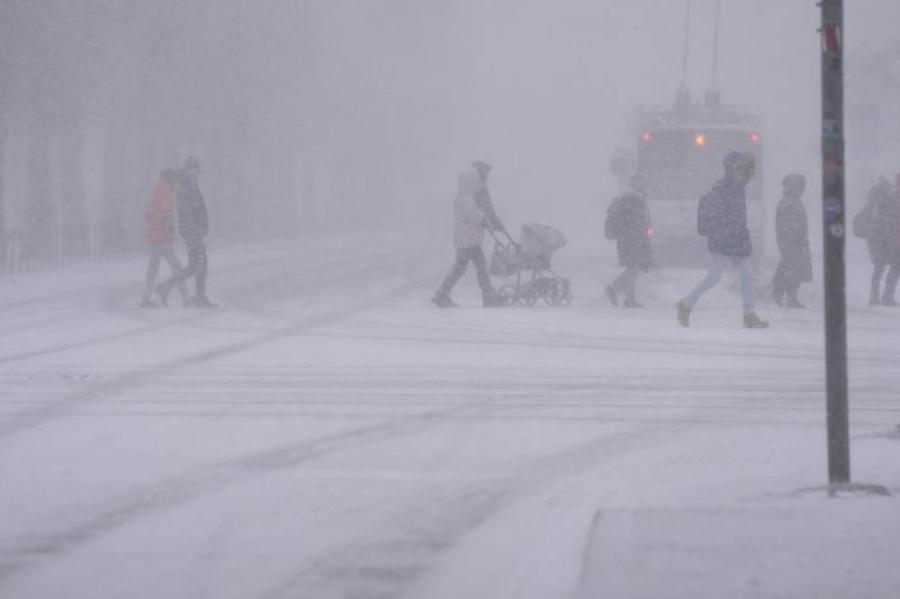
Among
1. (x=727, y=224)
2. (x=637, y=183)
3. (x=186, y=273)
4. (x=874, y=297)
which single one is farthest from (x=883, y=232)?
(x=186, y=273)

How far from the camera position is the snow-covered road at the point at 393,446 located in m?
6.75

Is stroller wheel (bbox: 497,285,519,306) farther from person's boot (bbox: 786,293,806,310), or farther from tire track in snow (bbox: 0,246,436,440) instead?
person's boot (bbox: 786,293,806,310)

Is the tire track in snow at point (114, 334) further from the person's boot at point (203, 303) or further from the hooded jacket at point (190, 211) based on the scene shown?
the hooded jacket at point (190, 211)

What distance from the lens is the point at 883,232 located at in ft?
70.0

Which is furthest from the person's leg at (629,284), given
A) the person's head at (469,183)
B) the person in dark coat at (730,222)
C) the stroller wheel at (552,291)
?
the person in dark coat at (730,222)

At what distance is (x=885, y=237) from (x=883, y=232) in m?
0.16

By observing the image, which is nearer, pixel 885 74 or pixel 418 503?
pixel 418 503

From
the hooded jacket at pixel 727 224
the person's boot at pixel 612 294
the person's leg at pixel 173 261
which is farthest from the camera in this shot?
the person's boot at pixel 612 294

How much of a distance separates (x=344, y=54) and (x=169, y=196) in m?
53.6

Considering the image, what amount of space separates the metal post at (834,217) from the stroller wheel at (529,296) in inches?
519

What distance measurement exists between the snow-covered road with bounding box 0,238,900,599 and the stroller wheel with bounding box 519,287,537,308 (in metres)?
2.74

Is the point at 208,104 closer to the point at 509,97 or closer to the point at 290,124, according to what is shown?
the point at 290,124

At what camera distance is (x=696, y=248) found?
32250 millimetres

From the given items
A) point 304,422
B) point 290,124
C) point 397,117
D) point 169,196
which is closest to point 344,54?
point 290,124
